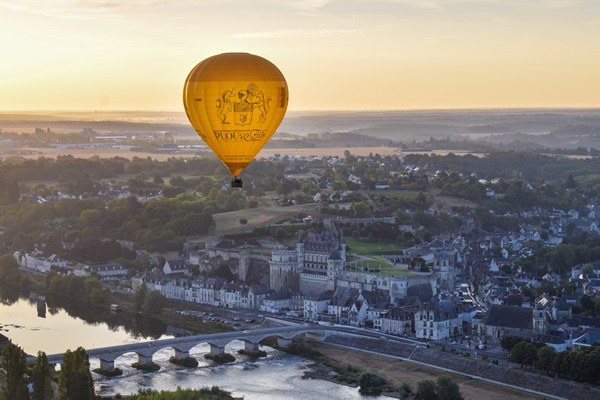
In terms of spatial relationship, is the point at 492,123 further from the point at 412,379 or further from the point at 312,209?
the point at 412,379

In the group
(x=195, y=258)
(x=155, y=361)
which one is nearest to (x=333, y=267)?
(x=195, y=258)

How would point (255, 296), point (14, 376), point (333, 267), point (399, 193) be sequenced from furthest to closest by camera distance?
point (399, 193), point (333, 267), point (255, 296), point (14, 376)

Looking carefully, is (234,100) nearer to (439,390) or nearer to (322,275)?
(439,390)

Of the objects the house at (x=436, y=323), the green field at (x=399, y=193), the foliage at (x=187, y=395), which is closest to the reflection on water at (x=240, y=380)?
the foliage at (x=187, y=395)

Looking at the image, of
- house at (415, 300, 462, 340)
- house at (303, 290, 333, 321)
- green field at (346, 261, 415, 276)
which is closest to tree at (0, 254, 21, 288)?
green field at (346, 261, 415, 276)

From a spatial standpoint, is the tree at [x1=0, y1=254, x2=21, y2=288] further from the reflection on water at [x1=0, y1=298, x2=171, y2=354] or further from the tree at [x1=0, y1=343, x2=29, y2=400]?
the tree at [x1=0, y1=343, x2=29, y2=400]

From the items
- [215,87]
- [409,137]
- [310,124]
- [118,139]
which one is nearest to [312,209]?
[215,87]
